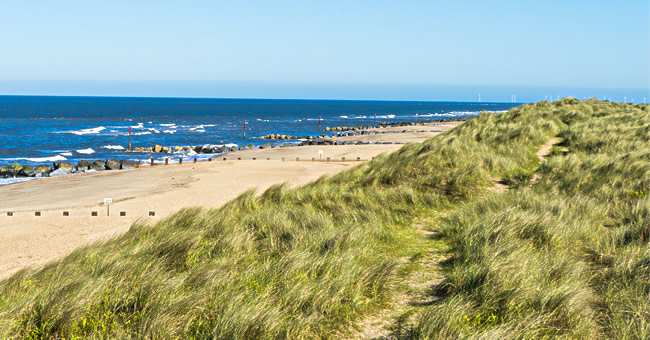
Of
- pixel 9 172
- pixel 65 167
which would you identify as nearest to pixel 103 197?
pixel 9 172

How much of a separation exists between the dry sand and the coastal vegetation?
131 inches

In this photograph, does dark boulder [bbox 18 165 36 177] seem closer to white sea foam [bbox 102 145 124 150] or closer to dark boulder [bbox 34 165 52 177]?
dark boulder [bbox 34 165 52 177]

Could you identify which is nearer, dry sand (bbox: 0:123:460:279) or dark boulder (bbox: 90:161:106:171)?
dry sand (bbox: 0:123:460:279)

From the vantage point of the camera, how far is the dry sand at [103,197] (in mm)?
10256

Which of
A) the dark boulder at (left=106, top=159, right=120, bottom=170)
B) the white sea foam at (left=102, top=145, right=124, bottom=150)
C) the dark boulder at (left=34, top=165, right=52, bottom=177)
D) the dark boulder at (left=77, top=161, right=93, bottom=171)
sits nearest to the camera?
the dark boulder at (left=34, top=165, right=52, bottom=177)

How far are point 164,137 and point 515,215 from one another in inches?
2123

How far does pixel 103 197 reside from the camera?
56.9 ft

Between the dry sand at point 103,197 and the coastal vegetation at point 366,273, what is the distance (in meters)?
3.32

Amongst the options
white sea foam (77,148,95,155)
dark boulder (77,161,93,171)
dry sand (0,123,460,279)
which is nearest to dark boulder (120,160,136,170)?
dark boulder (77,161,93,171)

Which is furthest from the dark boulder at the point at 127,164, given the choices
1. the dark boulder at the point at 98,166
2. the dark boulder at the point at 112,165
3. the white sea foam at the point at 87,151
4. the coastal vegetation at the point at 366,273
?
the coastal vegetation at the point at 366,273

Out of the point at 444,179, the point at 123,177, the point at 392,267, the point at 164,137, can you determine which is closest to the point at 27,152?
the point at 164,137

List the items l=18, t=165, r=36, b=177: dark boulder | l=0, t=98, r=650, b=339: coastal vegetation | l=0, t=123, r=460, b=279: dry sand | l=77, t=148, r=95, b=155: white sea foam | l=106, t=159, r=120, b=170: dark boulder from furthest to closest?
l=77, t=148, r=95, b=155: white sea foam, l=106, t=159, r=120, b=170: dark boulder, l=18, t=165, r=36, b=177: dark boulder, l=0, t=123, r=460, b=279: dry sand, l=0, t=98, r=650, b=339: coastal vegetation

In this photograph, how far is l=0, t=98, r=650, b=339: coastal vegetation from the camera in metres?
4.10

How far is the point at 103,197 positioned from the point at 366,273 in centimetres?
1483
